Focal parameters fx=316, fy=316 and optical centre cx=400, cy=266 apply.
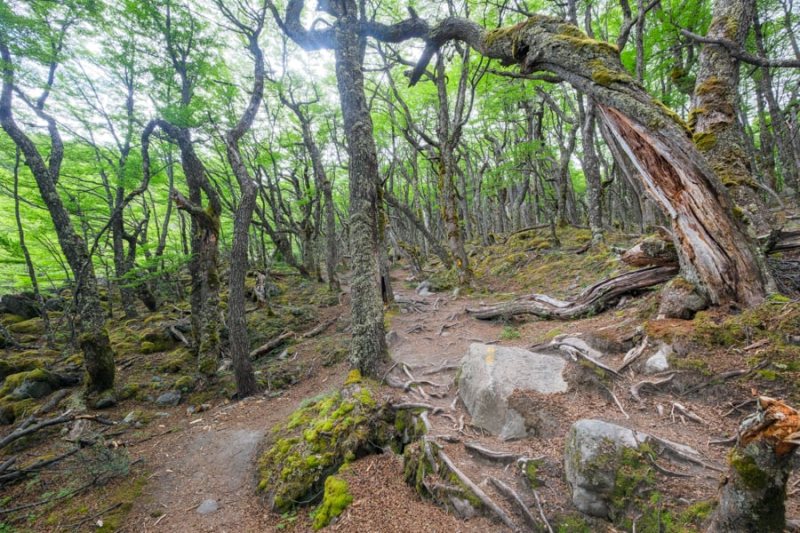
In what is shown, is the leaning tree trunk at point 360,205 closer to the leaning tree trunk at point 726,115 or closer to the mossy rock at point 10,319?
the leaning tree trunk at point 726,115

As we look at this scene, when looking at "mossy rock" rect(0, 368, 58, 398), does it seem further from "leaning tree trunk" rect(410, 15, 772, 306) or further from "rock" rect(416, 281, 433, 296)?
"leaning tree trunk" rect(410, 15, 772, 306)

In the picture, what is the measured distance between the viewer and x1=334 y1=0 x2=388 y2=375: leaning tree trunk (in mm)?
5289

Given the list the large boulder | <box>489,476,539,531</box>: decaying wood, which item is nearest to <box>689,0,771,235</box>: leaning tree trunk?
the large boulder

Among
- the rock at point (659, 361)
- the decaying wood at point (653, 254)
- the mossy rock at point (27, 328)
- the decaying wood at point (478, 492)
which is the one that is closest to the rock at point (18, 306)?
the mossy rock at point (27, 328)

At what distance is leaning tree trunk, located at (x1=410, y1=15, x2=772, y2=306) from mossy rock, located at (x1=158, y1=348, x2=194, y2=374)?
11.6 metres

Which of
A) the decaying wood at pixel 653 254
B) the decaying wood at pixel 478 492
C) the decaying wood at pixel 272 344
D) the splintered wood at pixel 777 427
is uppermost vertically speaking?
the decaying wood at pixel 653 254

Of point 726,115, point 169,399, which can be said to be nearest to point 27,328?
point 169,399

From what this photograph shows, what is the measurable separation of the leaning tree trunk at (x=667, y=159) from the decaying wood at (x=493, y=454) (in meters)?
3.12

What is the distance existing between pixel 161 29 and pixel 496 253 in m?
15.1

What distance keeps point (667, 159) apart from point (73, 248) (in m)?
11.8

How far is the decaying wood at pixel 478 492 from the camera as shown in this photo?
2457 millimetres

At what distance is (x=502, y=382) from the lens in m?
3.76

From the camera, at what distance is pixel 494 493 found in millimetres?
2723

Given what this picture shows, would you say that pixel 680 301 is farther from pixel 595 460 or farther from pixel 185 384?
pixel 185 384
